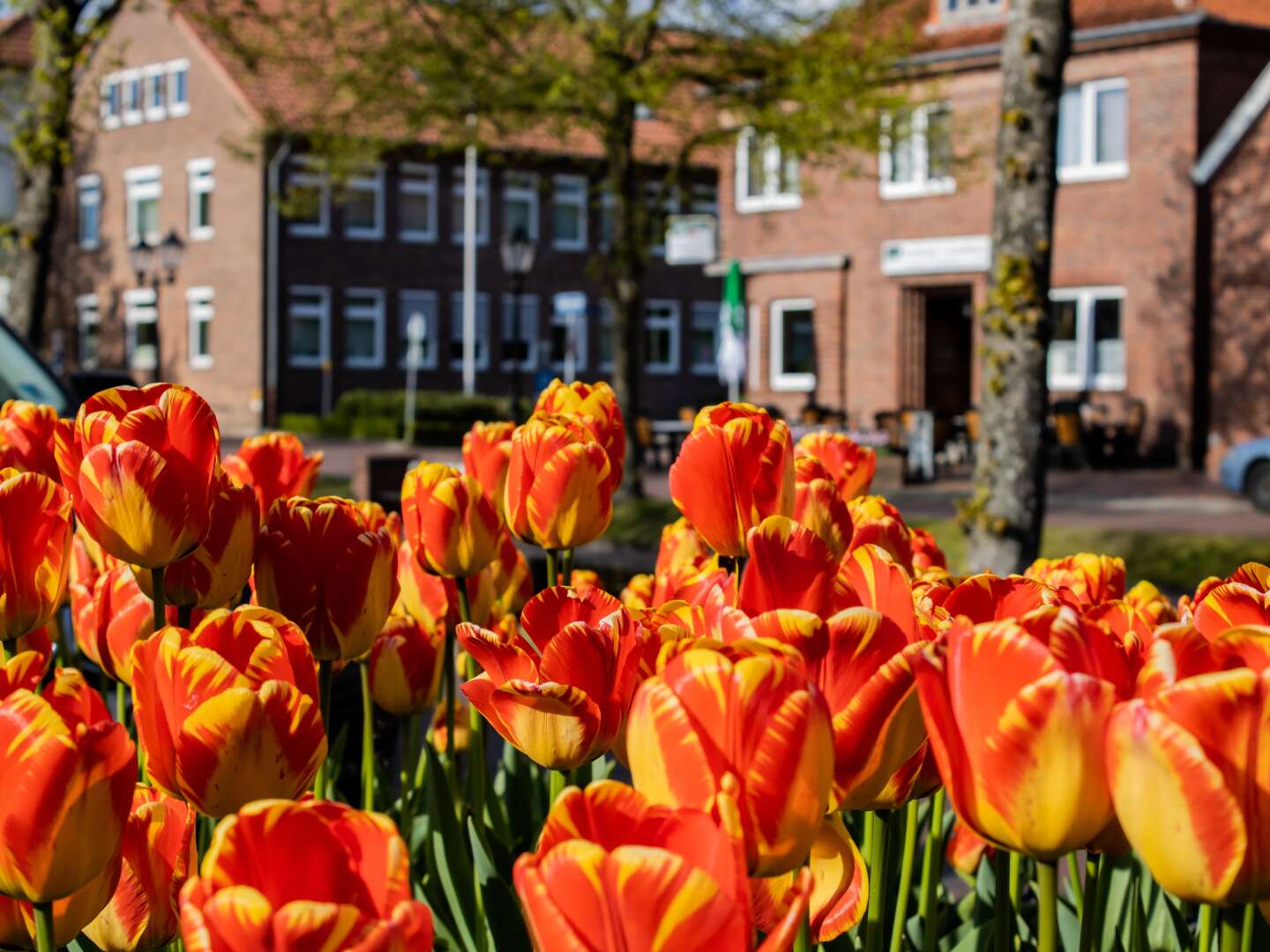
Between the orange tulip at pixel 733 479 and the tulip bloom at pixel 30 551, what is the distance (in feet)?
1.62

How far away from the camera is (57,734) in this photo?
86 cm

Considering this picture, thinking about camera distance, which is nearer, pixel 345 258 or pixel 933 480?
pixel 933 480

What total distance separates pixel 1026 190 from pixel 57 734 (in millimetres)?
6494

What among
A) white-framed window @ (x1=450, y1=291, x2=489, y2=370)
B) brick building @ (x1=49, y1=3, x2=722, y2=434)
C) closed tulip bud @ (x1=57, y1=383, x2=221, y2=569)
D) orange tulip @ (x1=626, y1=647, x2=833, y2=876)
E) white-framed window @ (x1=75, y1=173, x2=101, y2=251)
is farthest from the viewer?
white-framed window @ (x1=75, y1=173, x2=101, y2=251)

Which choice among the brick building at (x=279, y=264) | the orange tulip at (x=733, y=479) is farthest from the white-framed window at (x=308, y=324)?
the orange tulip at (x=733, y=479)

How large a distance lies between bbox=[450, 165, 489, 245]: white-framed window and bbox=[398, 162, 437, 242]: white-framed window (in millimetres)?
451

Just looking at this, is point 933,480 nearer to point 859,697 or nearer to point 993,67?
point 993,67

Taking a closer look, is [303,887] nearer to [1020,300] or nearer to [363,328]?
[1020,300]

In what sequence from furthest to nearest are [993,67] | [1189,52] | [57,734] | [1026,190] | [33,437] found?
[993,67]
[1189,52]
[1026,190]
[33,437]
[57,734]

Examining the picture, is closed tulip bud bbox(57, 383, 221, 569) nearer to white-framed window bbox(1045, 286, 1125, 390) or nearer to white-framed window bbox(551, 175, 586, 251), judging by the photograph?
white-framed window bbox(1045, 286, 1125, 390)

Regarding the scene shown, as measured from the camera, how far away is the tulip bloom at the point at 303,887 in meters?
0.67

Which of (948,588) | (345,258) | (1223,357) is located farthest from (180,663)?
(345,258)

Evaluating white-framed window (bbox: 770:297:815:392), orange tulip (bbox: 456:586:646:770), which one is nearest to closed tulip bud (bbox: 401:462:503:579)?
orange tulip (bbox: 456:586:646:770)

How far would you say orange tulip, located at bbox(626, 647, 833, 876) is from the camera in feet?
2.65
